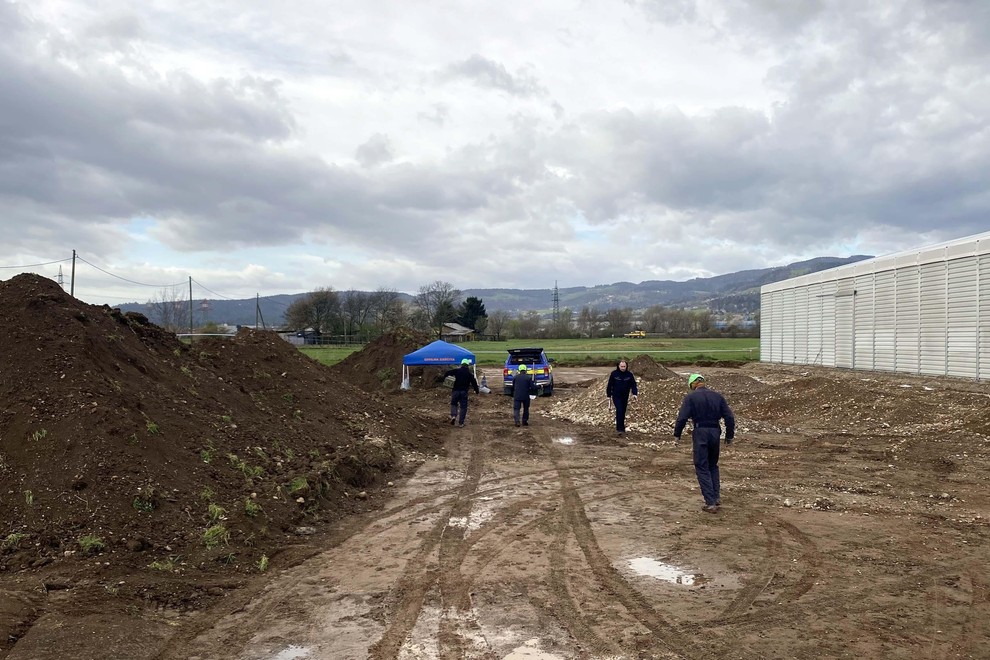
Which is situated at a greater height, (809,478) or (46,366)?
(46,366)

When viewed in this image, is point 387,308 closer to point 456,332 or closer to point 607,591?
point 456,332

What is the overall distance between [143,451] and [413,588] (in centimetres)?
405

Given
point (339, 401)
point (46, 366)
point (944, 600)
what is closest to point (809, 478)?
point (944, 600)

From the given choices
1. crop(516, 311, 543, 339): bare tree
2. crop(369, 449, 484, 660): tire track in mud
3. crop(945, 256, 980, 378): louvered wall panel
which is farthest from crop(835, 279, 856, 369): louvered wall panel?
crop(516, 311, 543, 339): bare tree

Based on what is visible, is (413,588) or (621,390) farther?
(621,390)

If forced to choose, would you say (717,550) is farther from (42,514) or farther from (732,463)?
(42,514)

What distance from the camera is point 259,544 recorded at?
771 cm

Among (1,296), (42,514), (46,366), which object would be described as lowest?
(42,514)

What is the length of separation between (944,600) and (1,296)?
41.9 ft

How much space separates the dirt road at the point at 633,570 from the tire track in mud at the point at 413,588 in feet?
0.07

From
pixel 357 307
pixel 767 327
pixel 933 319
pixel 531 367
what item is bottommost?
pixel 531 367

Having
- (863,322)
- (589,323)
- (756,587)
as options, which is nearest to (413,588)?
(756,587)

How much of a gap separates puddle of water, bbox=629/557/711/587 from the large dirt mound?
4028 millimetres

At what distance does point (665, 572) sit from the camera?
22.6 feet
